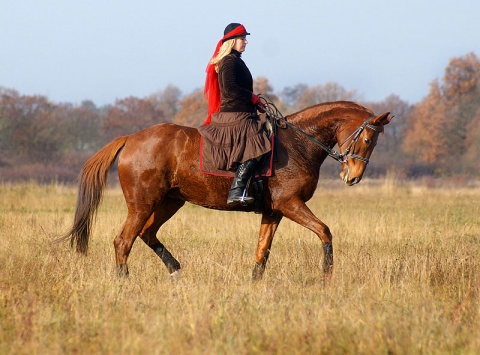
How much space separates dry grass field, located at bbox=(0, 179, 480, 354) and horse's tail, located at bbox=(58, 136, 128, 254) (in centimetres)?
24

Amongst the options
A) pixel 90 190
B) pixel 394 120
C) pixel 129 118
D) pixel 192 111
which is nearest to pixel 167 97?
pixel 394 120

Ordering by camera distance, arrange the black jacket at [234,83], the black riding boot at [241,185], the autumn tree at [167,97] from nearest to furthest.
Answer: the black riding boot at [241,185], the black jacket at [234,83], the autumn tree at [167,97]

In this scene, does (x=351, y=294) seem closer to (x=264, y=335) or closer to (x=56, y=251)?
(x=264, y=335)

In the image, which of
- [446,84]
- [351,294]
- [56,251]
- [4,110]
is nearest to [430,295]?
[351,294]

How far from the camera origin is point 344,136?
8.11m

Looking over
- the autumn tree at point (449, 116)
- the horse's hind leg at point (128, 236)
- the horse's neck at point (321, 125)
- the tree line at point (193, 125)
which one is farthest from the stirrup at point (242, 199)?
the autumn tree at point (449, 116)

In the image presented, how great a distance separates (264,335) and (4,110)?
159 ft

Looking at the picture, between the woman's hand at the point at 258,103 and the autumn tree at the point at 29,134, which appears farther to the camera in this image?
the autumn tree at the point at 29,134

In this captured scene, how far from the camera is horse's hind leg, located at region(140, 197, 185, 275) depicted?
8656 mm

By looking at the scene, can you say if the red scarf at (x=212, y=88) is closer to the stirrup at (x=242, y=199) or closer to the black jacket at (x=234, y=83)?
the black jacket at (x=234, y=83)

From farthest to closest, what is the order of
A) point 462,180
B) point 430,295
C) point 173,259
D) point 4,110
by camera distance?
point 4,110 < point 462,180 < point 173,259 < point 430,295

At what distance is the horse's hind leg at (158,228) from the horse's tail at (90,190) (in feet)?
2.22

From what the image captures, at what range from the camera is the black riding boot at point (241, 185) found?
7945 millimetres

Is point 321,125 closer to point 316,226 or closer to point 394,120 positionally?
point 316,226
